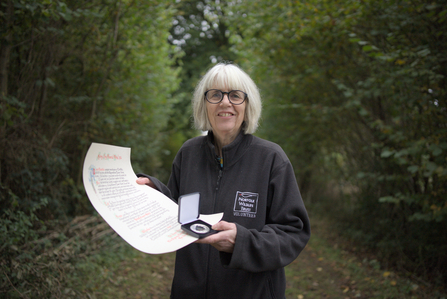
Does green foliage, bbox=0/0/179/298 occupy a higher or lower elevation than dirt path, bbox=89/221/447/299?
higher

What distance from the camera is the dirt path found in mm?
4254

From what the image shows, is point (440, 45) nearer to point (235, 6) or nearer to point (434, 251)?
point (434, 251)

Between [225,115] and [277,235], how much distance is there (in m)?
0.65

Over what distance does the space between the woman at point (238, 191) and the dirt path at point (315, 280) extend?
2.59 m

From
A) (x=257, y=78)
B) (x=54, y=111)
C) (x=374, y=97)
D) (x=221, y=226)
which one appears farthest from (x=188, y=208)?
(x=257, y=78)

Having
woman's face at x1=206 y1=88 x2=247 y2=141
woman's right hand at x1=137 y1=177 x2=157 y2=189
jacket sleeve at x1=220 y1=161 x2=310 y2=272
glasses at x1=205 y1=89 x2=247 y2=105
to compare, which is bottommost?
jacket sleeve at x1=220 y1=161 x2=310 y2=272

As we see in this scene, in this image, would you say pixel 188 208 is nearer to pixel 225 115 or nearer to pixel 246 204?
pixel 246 204

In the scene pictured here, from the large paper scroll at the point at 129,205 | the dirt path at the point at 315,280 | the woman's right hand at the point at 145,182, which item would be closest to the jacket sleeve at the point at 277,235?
the large paper scroll at the point at 129,205

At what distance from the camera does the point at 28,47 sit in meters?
3.63

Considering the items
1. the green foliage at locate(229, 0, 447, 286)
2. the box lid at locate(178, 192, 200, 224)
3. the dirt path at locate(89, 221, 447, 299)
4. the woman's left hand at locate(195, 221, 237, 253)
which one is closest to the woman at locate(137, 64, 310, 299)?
the woman's left hand at locate(195, 221, 237, 253)

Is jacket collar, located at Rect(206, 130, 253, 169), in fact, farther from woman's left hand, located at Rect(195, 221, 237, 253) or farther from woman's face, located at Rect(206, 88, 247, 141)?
woman's left hand, located at Rect(195, 221, 237, 253)

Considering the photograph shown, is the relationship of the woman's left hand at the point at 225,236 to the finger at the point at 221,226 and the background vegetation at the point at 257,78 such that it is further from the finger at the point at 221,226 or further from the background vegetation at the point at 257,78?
the background vegetation at the point at 257,78

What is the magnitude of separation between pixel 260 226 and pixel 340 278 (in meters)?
4.36

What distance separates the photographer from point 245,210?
5.35 ft
